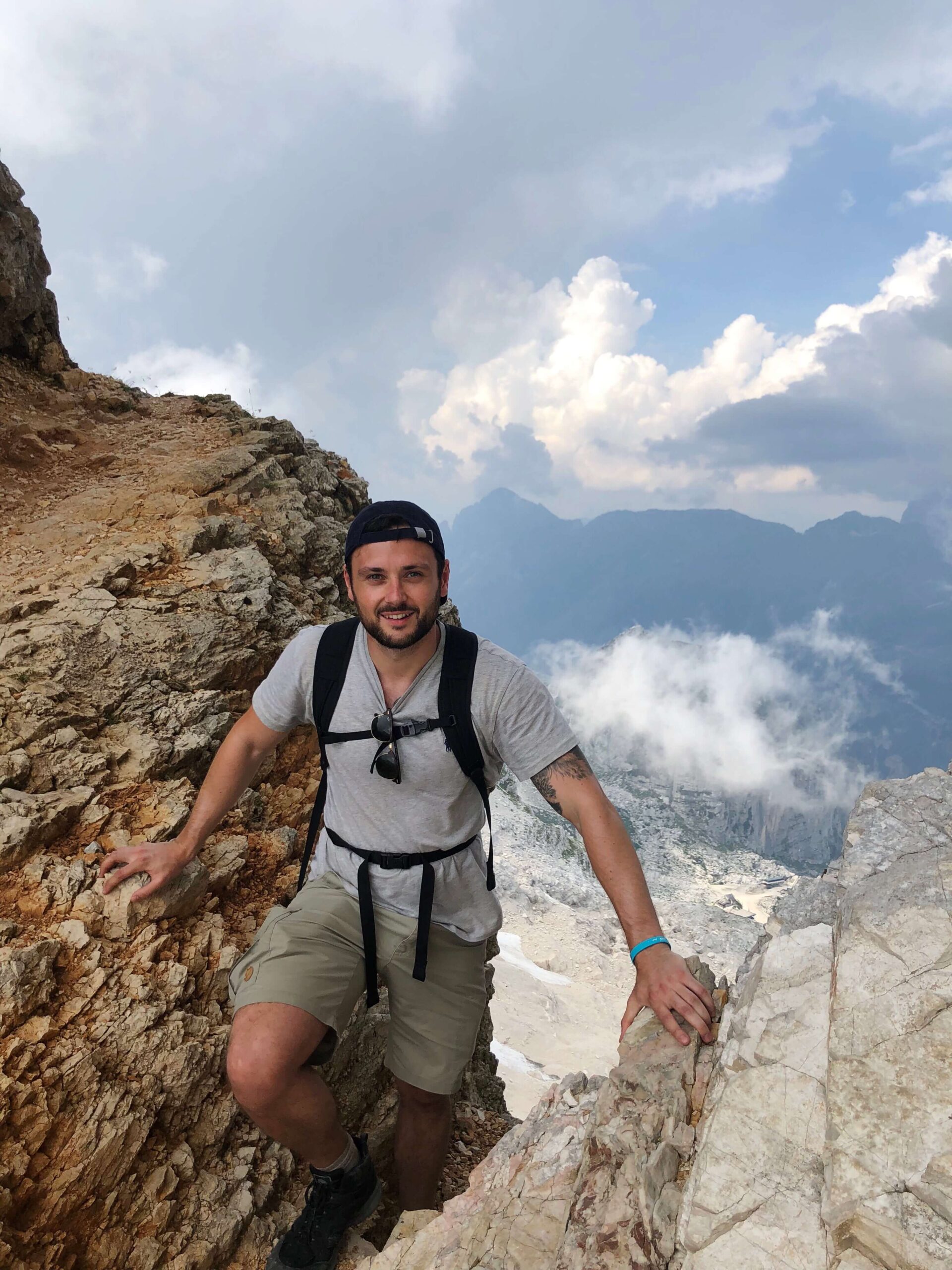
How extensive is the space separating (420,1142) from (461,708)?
333cm

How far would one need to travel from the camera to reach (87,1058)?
4426 millimetres

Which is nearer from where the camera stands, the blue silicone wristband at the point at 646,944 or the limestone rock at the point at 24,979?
the blue silicone wristband at the point at 646,944

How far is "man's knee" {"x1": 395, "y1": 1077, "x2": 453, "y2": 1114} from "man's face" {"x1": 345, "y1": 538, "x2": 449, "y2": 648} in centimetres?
318

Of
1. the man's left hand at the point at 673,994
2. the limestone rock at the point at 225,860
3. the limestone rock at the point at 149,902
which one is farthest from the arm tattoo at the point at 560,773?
the limestone rock at the point at 225,860

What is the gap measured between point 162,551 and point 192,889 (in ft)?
17.6

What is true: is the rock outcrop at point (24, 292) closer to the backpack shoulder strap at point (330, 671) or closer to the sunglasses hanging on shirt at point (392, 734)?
the backpack shoulder strap at point (330, 671)

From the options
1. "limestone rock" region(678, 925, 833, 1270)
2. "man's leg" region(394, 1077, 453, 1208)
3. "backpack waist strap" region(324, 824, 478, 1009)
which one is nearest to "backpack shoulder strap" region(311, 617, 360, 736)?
"backpack waist strap" region(324, 824, 478, 1009)

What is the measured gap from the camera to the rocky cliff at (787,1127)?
258cm

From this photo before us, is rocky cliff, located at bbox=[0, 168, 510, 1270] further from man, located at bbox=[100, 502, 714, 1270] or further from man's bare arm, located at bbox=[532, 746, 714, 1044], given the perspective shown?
man's bare arm, located at bbox=[532, 746, 714, 1044]

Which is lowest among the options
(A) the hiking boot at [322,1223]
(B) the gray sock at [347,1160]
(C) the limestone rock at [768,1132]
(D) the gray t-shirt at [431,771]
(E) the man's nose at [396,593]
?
(A) the hiking boot at [322,1223]

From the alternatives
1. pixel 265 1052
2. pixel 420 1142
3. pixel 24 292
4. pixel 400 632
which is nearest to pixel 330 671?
pixel 400 632

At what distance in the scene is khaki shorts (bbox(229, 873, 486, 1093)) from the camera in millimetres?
3996

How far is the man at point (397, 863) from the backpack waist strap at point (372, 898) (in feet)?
0.04

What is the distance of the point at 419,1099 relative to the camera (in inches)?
184
